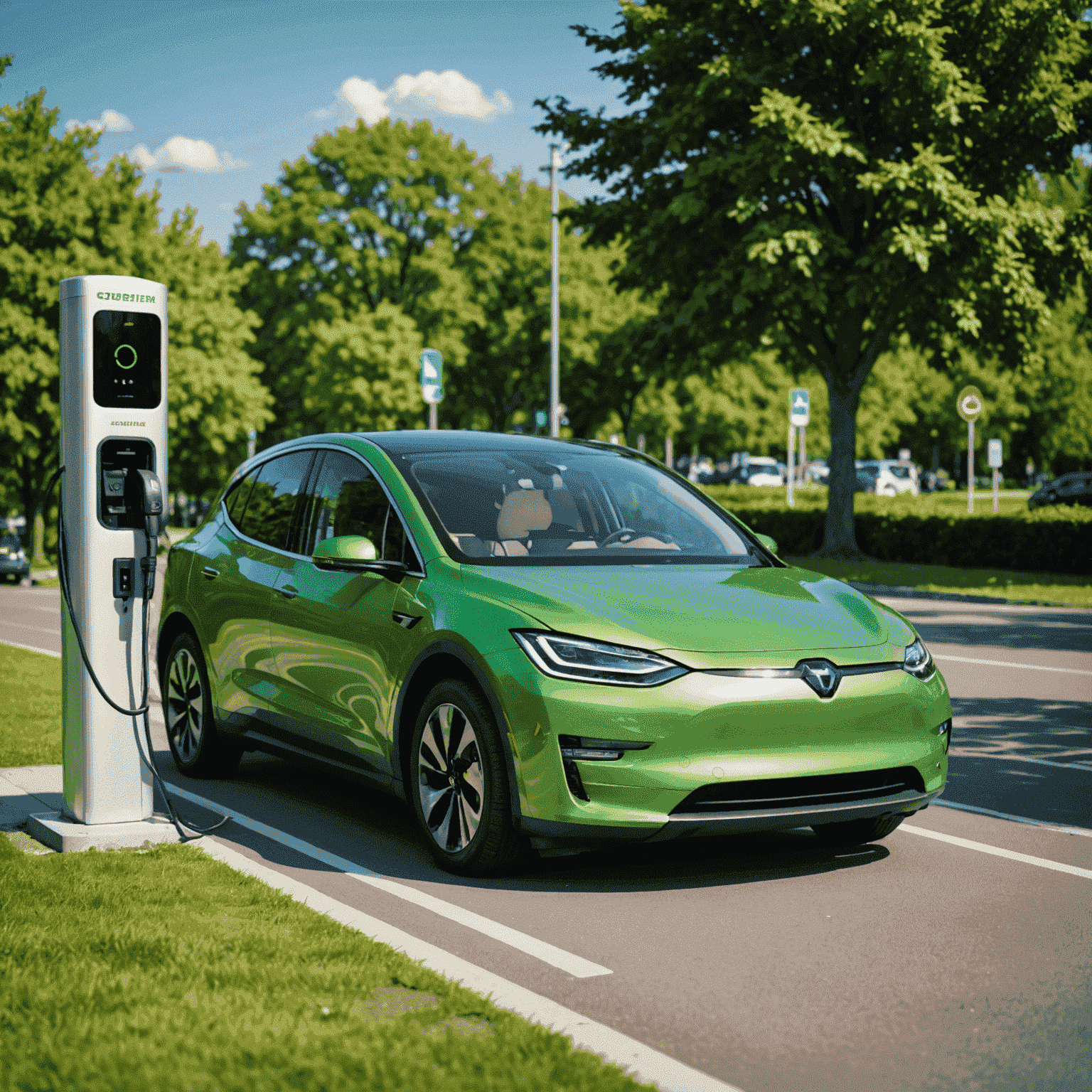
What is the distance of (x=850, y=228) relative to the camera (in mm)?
25547

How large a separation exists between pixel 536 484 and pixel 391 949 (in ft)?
8.50

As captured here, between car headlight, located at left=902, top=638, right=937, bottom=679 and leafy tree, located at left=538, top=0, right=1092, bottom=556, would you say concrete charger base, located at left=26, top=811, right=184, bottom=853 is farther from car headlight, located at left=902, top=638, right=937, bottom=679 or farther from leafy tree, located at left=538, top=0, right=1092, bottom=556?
leafy tree, located at left=538, top=0, right=1092, bottom=556

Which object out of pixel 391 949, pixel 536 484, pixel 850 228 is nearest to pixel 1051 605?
pixel 850 228

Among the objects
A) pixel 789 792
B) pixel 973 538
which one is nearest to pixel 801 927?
pixel 789 792

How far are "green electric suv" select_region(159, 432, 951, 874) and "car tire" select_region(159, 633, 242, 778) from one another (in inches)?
10.6

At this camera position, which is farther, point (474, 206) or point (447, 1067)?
point (474, 206)

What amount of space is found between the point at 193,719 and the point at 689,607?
11.2 feet

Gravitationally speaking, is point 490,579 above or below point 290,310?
below

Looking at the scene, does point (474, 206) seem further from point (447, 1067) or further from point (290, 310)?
point (447, 1067)

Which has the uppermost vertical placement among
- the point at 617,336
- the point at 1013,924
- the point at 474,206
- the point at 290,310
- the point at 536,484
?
the point at 474,206

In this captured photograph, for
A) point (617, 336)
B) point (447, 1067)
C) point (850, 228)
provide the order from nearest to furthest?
point (447, 1067) < point (850, 228) < point (617, 336)

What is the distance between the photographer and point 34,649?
47.9 ft

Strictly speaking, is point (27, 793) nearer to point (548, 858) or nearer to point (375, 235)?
point (548, 858)

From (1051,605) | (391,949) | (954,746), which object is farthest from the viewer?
(1051,605)
